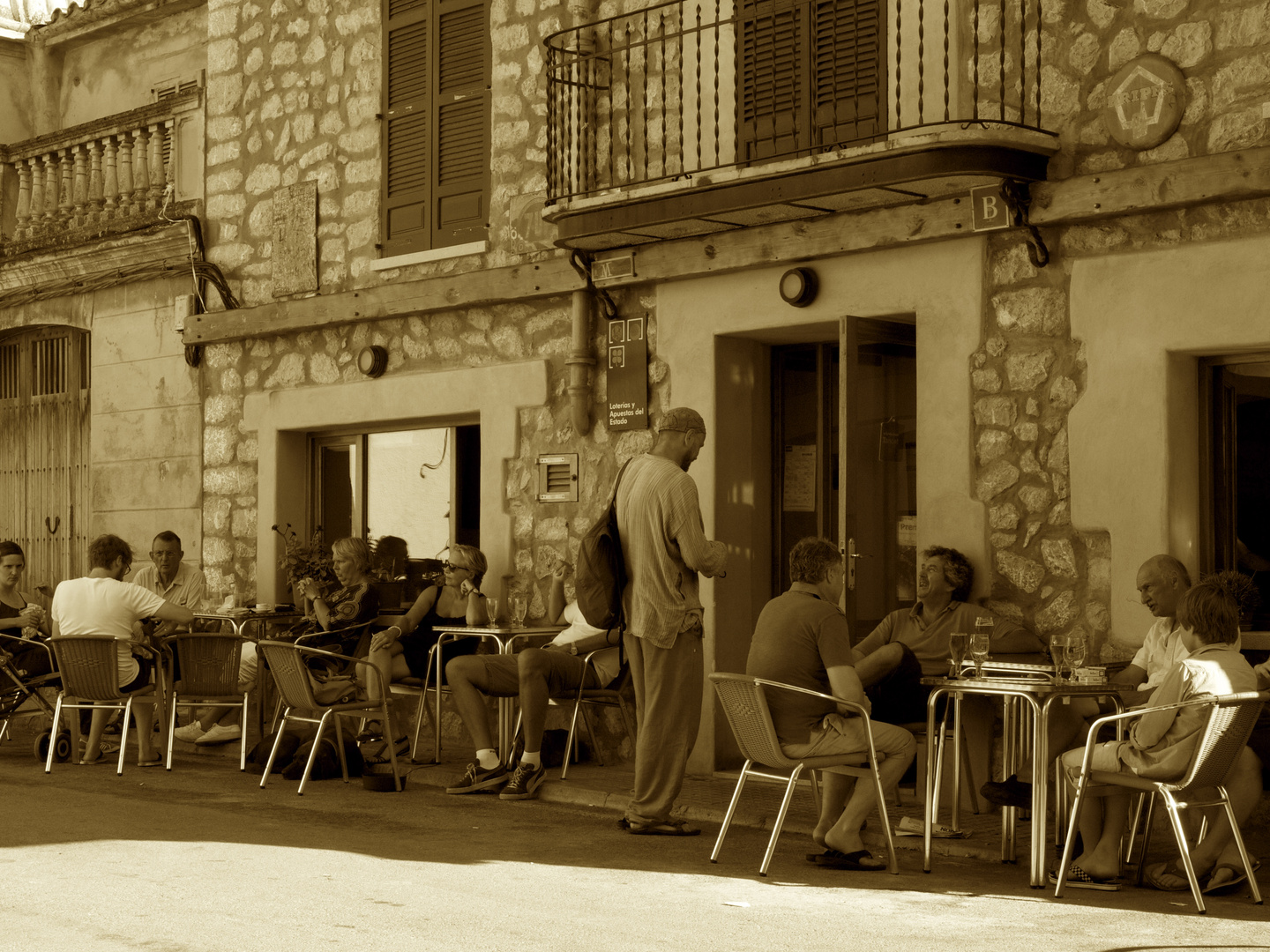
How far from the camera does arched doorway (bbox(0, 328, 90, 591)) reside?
545 inches

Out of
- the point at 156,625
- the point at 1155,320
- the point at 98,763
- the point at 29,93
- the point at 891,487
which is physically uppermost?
the point at 29,93

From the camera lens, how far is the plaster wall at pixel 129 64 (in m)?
13.2

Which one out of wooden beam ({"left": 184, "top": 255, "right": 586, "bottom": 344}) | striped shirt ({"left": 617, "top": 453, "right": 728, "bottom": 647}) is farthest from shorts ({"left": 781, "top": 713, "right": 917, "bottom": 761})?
wooden beam ({"left": 184, "top": 255, "right": 586, "bottom": 344})

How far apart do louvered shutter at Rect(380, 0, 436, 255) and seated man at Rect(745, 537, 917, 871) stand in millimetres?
5283

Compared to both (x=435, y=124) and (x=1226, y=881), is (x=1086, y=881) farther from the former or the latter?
(x=435, y=124)

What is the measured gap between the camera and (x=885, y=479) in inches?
351

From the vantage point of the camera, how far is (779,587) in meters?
9.61

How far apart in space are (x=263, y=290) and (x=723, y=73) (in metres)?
4.21

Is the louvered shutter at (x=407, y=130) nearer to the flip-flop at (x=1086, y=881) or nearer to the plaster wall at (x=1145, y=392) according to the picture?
the plaster wall at (x=1145, y=392)

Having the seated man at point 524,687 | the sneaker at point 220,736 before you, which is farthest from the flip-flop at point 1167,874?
the sneaker at point 220,736

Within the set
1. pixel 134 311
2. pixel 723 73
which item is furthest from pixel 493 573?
pixel 134 311

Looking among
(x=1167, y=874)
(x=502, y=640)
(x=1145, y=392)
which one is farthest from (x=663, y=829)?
(x=1145, y=392)

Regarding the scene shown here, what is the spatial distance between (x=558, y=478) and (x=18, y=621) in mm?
3328

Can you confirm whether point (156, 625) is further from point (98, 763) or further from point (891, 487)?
point (891, 487)
